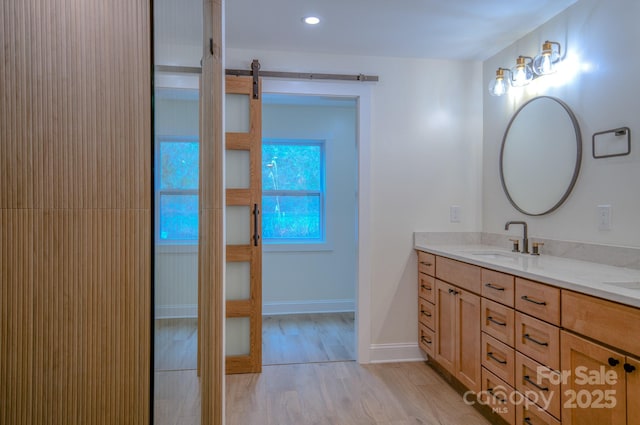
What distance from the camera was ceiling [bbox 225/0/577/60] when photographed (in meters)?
2.19

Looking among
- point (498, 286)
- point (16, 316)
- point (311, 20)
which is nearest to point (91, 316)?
point (16, 316)

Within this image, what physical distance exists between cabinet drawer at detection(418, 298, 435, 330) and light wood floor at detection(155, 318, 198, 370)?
6.87 ft

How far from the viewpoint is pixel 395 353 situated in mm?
2975

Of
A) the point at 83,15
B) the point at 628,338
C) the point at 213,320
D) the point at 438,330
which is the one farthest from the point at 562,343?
the point at 83,15

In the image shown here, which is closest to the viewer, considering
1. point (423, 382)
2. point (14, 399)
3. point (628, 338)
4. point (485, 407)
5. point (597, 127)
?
point (14, 399)

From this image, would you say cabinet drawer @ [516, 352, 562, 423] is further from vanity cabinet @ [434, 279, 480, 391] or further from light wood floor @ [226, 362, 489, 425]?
light wood floor @ [226, 362, 489, 425]

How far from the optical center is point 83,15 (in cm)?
82

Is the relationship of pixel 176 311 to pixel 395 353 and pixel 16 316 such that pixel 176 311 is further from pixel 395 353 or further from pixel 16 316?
pixel 395 353

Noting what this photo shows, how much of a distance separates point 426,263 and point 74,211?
2441mm

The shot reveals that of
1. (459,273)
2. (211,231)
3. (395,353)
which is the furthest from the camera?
(395,353)

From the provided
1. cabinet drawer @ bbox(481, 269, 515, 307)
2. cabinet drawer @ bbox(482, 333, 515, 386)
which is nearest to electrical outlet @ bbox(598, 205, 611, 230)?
cabinet drawer @ bbox(481, 269, 515, 307)

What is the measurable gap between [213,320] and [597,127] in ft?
7.17

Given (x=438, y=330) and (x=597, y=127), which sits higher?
(x=597, y=127)

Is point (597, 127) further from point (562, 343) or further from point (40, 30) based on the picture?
point (40, 30)
